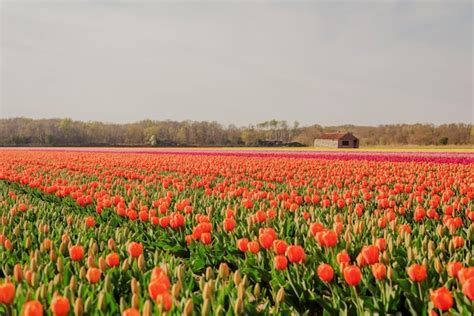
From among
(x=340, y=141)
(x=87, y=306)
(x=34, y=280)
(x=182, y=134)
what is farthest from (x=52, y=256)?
(x=182, y=134)

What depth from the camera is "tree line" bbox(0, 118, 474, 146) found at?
72613 millimetres

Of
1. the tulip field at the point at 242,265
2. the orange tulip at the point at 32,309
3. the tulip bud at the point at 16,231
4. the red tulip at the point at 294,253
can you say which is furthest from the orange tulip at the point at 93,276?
the tulip bud at the point at 16,231

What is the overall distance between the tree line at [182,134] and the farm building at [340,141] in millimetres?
4386

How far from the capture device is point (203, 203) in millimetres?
7457

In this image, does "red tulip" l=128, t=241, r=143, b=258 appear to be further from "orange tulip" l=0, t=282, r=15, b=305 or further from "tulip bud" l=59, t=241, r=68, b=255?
"orange tulip" l=0, t=282, r=15, b=305

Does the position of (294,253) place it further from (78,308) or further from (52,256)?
(52,256)

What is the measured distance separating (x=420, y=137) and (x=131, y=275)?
74.8m

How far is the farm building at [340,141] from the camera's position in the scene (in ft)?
220

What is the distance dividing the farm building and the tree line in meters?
4.39

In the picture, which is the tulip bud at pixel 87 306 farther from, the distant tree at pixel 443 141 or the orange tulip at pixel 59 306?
the distant tree at pixel 443 141

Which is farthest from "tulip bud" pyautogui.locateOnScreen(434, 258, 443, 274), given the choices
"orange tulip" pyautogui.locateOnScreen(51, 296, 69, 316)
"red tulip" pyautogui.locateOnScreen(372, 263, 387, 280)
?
"orange tulip" pyautogui.locateOnScreen(51, 296, 69, 316)

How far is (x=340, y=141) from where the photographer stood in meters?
67.6

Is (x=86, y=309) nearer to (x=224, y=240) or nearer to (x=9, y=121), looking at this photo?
(x=224, y=240)

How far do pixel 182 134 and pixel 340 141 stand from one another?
4489 centimetres
